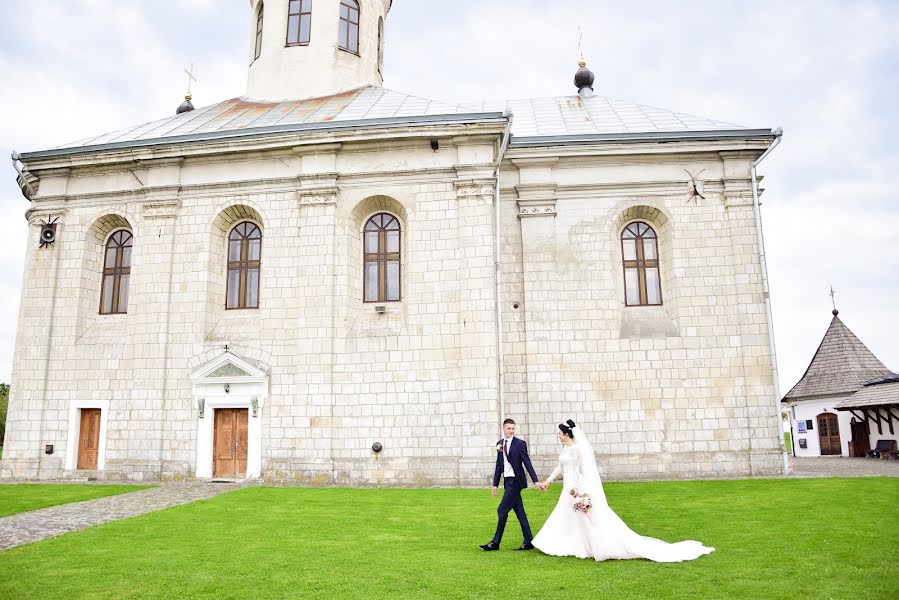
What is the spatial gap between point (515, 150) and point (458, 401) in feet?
24.5

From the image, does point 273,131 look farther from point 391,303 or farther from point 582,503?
point 582,503

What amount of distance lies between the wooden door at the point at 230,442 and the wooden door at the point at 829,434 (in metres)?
25.5

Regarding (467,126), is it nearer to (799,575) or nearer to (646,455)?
(646,455)

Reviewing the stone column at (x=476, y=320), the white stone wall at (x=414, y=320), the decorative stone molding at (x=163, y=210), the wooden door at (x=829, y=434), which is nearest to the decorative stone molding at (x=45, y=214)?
the white stone wall at (x=414, y=320)

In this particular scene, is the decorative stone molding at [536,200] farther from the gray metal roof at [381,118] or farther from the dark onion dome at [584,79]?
the dark onion dome at [584,79]

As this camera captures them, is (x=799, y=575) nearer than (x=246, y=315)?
Yes

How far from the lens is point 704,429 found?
699 inches

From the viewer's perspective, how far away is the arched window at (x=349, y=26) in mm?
24172

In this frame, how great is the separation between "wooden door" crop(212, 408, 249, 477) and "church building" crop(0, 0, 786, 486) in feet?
0.18

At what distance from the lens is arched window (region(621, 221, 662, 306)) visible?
19.1 meters

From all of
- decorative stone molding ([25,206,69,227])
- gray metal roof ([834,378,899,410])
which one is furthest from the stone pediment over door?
gray metal roof ([834,378,899,410])

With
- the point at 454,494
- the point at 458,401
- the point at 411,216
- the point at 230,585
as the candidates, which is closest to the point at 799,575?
the point at 230,585

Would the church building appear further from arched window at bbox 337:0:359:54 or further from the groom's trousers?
the groom's trousers

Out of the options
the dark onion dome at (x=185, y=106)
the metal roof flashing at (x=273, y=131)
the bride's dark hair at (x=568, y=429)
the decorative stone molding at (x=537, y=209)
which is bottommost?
the bride's dark hair at (x=568, y=429)
